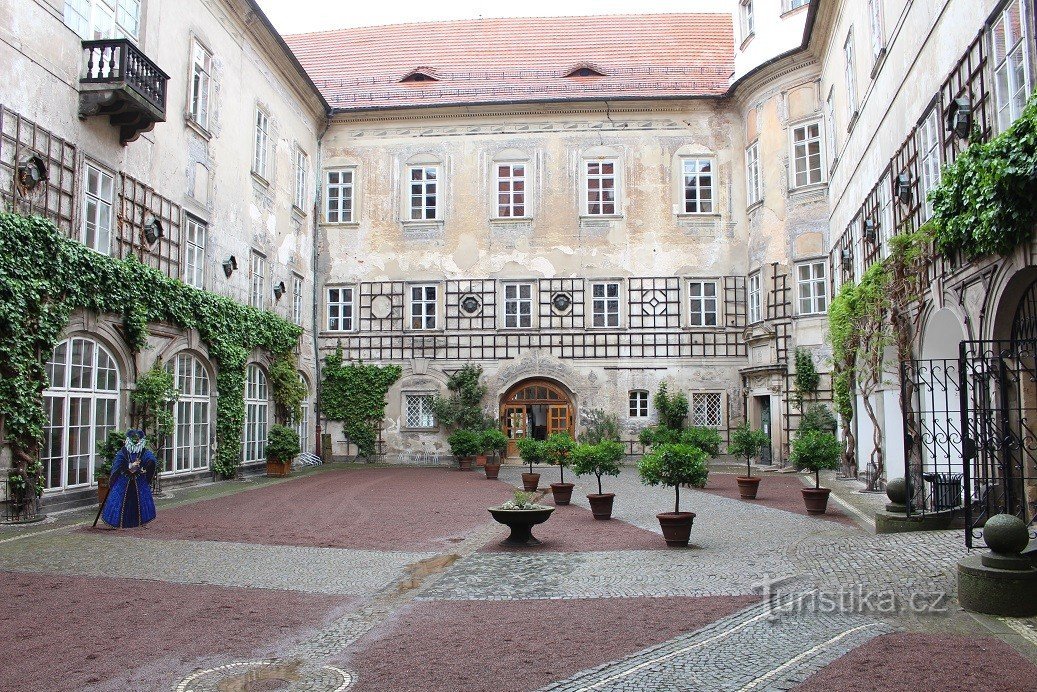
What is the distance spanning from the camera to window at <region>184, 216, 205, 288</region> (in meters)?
18.0

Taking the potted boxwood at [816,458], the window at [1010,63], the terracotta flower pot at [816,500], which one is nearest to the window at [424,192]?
the potted boxwood at [816,458]

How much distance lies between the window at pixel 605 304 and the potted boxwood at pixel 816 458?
12.0 m

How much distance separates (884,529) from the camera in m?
10.6

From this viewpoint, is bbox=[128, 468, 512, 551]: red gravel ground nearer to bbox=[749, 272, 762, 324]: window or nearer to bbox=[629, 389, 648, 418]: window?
bbox=[629, 389, 648, 418]: window

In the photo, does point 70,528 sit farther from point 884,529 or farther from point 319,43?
point 319,43

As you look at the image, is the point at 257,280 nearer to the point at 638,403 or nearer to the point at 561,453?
the point at 561,453

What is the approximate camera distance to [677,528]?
9.97 meters

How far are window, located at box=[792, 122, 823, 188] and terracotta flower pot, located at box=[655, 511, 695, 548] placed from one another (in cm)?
1551

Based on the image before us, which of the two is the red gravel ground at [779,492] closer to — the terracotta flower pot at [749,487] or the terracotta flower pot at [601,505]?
the terracotta flower pot at [749,487]

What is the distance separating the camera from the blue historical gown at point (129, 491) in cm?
1157

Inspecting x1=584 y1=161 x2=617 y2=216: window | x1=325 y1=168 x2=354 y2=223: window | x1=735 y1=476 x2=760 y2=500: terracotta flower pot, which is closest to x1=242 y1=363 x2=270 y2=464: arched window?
x1=325 y1=168 x2=354 y2=223: window

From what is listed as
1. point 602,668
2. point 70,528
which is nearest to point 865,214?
point 602,668

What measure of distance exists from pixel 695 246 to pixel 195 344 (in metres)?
14.6

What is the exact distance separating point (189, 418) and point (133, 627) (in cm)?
1208
